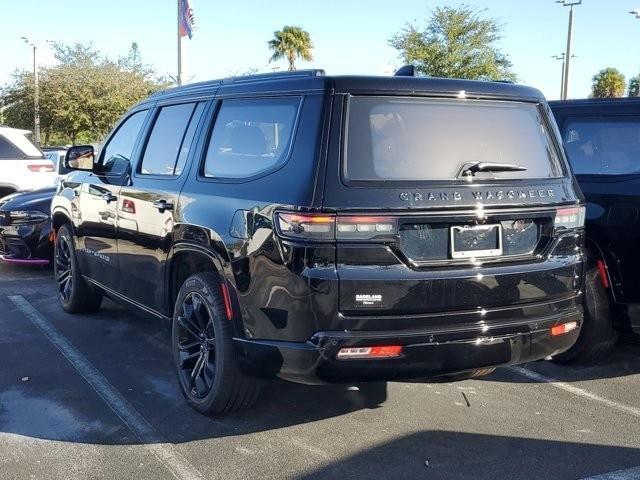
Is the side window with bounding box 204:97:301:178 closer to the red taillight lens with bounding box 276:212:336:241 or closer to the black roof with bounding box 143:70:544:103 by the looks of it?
the black roof with bounding box 143:70:544:103

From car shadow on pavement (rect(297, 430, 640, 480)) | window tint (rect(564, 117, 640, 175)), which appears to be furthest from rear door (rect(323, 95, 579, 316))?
window tint (rect(564, 117, 640, 175))

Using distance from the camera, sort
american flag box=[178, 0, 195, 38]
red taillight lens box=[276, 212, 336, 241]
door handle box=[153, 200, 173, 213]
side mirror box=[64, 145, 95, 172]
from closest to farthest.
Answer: red taillight lens box=[276, 212, 336, 241], door handle box=[153, 200, 173, 213], side mirror box=[64, 145, 95, 172], american flag box=[178, 0, 195, 38]

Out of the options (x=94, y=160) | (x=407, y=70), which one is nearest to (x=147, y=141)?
(x=94, y=160)

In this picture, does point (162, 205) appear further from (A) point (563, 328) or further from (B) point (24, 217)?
(B) point (24, 217)

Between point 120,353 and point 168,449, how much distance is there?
1.81 m

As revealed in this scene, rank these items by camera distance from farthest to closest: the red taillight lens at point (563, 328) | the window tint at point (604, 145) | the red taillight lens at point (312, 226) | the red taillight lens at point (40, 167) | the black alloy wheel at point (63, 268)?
the red taillight lens at point (40, 167), the black alloy wheel at point (63, 268), the window tint at point (604, 145), the red taillight lens at point (563, 328), the red taillight lens at point (312, 226)

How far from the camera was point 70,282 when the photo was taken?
650 centimetres

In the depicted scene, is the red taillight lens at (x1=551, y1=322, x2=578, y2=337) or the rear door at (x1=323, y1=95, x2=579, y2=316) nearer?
the rear door at (x1=323, y1=95, x2=579, y2=316)

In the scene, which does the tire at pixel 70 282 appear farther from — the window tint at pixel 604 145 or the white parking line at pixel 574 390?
the window tint at pixel 604 145

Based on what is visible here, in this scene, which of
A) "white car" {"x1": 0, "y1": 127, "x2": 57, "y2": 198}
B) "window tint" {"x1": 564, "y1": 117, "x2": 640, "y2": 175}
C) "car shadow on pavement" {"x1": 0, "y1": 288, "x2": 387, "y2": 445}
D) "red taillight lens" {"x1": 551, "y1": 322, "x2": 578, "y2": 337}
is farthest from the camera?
"white car" {"x1": 0, "y1": 127, "x2": 57, "y2": 198}

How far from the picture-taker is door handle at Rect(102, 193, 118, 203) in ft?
17.5

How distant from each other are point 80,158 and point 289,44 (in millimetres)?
46050

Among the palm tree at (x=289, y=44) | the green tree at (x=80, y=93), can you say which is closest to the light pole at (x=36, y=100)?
the green tree at (x=80, y=93)

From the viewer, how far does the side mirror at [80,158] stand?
5.81 m
